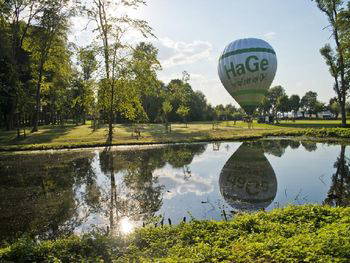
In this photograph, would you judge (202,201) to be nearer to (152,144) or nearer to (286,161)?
(286,161)

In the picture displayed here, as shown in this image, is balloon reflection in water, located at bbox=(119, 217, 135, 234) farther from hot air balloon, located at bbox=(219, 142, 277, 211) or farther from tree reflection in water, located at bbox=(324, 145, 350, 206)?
tree reflection in water, located at bbox=(324, 145, 350, 206)

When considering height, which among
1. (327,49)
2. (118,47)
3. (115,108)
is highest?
(327,49)

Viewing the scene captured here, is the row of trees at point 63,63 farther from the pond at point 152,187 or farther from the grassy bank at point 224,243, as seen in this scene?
the grassy bank at point 224,243

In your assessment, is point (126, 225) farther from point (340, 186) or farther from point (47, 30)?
point (47, 30)

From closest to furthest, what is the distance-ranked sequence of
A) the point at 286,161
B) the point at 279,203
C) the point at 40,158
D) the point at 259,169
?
the point at 279,203
the point at 259,169
the point at 286,161
the point at 40,158

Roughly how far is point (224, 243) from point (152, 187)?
9.01 m

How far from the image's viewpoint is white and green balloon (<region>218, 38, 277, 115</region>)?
175 ft

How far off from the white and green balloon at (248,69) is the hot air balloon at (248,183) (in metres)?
30.5

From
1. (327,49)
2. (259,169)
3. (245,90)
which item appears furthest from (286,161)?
(327,49)

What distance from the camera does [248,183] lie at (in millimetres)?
17531

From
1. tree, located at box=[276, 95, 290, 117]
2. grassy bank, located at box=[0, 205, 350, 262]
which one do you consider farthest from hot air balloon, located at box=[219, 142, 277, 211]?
tree, located at box=[276, 95, 290, 117]

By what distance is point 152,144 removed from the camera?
37.1 metres

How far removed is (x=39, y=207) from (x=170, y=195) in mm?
5552

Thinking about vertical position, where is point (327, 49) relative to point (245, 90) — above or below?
above
